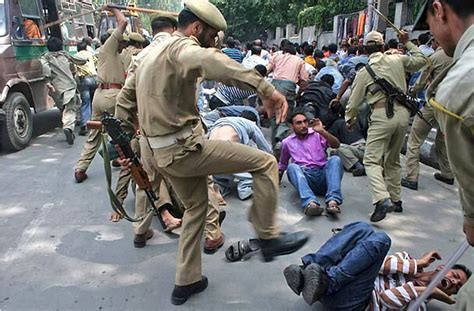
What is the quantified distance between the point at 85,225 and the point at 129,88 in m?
1.64

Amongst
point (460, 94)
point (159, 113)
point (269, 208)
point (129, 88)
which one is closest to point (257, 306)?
point (269, 208)

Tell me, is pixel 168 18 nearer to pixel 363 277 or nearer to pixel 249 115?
pixel 249 115

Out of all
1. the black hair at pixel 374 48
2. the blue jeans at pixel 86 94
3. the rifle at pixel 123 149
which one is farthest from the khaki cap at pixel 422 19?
the blue jeans at pixel 86 94

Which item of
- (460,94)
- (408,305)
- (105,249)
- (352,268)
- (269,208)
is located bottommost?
(105,249)

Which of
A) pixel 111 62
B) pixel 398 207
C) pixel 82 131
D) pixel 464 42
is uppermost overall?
pixel 464 42

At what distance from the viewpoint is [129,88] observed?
2736 mm

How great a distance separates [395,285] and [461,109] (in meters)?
1.57

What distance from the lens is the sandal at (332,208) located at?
3854 mm

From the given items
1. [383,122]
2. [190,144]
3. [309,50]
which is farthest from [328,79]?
[190,144]

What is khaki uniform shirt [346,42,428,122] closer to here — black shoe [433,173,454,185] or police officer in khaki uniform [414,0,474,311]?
black shoe [433,173,454,185]

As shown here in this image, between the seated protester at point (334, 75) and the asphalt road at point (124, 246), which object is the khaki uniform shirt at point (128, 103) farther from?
the seated protester at point (334, 75)

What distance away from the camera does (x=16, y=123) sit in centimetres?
624

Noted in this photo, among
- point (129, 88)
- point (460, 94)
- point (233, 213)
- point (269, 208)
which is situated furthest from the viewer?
point (233, 213)

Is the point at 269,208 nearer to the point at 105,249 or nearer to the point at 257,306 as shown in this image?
the point at 257,306
